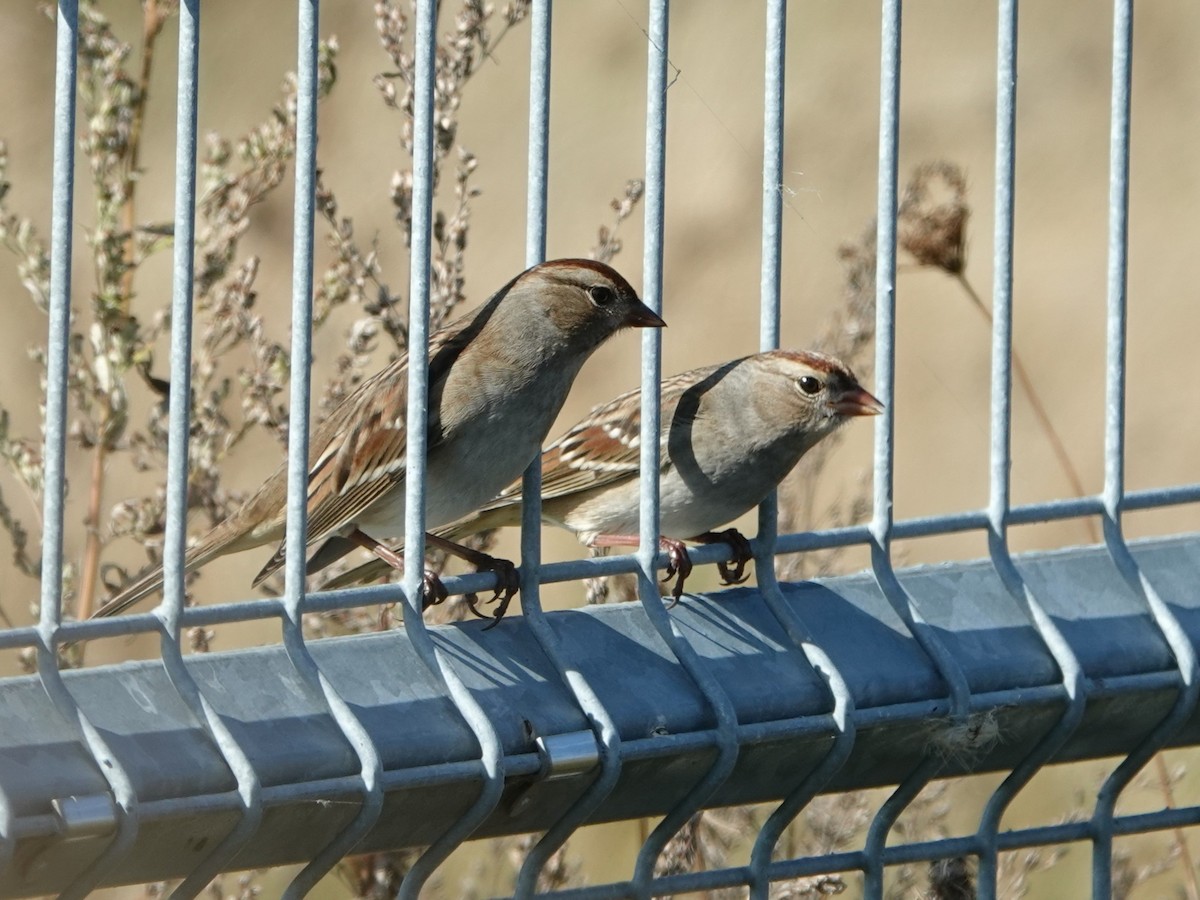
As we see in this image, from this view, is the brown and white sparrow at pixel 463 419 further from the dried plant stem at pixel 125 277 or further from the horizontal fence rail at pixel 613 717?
the horizontal fence rail at pixel 613 717

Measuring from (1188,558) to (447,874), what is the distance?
12.0 ft

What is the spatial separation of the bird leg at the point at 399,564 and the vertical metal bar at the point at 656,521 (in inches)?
10.1

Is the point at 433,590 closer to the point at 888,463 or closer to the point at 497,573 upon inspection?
the point at 497,573

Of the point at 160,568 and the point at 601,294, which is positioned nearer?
the point at 160,568

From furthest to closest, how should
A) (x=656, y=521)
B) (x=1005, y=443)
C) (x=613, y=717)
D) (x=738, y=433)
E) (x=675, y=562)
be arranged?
(x=738, y=433)
(x=675, y=562)
(x=1005, y=443)
(x=656, y=521)
(x=613, y=717)

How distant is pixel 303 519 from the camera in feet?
6.40

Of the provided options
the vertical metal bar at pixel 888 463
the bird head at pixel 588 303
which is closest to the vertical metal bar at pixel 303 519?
the vertical metal bar at pixel 888 463

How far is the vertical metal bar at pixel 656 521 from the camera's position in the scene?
2.10 metres

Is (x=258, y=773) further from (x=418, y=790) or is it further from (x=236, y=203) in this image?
(x=236, y=203)

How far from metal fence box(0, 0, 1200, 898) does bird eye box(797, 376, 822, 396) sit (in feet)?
3.99

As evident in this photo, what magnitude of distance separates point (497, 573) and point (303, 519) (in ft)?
1.34

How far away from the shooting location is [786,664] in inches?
87.3

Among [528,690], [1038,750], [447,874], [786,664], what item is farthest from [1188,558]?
[447,874]

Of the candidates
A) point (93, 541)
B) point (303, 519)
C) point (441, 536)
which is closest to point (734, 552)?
point (303, 519)
